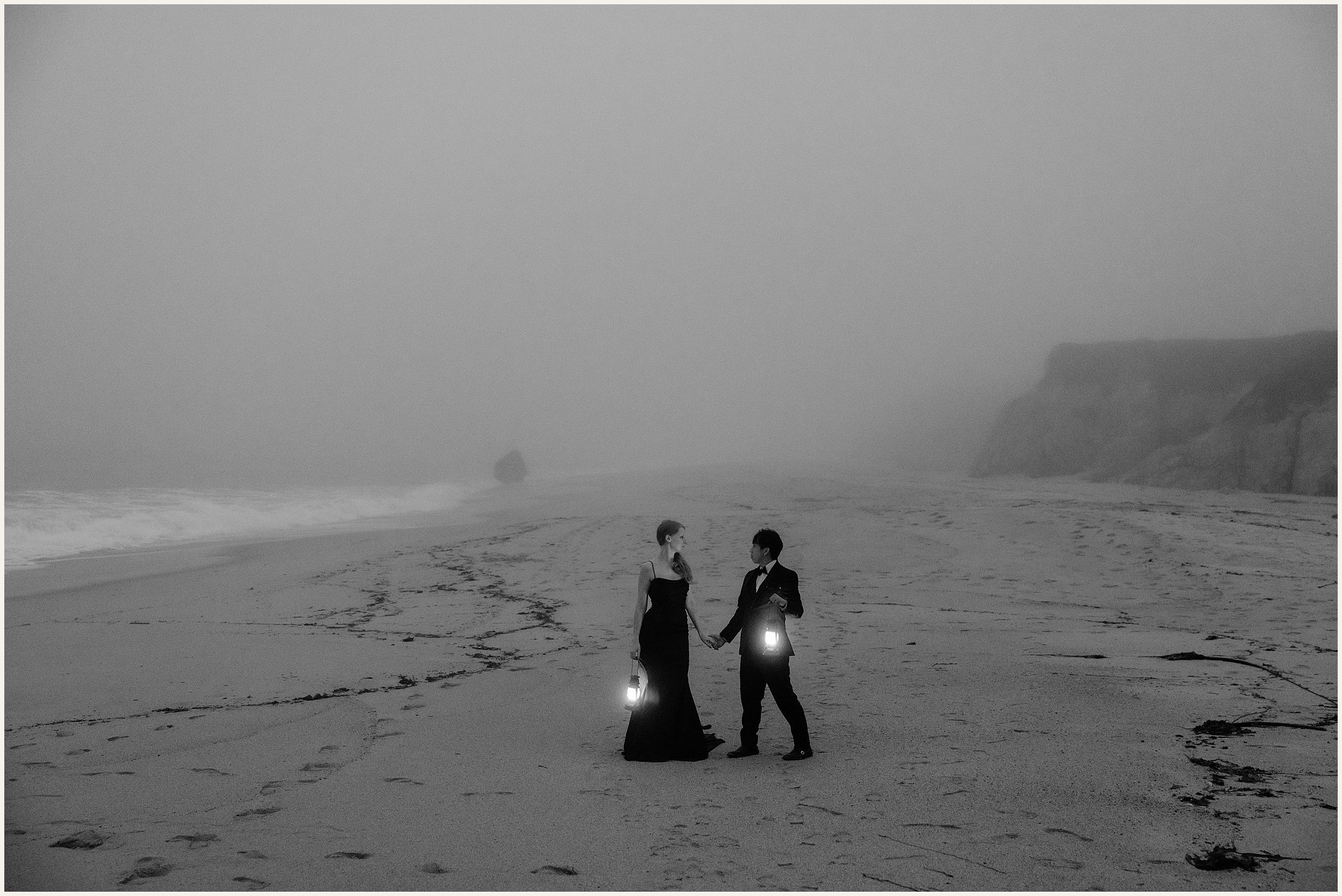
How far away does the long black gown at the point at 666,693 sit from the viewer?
6590mm

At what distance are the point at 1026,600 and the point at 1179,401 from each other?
3221 centimetres

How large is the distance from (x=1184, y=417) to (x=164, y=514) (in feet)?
134

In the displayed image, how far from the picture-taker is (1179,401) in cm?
3991

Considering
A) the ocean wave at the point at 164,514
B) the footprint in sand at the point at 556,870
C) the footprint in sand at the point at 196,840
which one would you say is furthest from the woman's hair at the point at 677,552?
the ocean wave at the point at 164,514

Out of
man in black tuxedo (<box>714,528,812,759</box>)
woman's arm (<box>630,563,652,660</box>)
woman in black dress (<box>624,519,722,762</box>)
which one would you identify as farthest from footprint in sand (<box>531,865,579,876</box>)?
man in black tuxedo (<box>714,528,812,759</box>)

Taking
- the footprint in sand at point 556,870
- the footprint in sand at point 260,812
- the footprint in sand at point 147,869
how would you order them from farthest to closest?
the footprint in sand at point 260,812 < the footprint in sand at point 556,870 < the footprint in sand at point 147,869

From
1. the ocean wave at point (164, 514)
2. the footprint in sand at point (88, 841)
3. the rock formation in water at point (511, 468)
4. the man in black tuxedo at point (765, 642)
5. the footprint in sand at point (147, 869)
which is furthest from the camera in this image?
the rock formation in water at point (511, 468)

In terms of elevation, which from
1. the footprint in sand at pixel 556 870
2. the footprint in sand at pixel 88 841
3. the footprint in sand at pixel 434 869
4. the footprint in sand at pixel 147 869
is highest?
the footprint in sand at pixel 88 841

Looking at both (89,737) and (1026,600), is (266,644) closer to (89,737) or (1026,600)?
(89,737)

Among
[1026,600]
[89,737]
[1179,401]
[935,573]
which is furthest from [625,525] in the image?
[1179,401]

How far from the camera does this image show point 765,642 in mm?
6656

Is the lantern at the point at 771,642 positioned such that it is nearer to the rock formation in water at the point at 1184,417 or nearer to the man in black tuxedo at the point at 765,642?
the man in black tuxedo at the point at 765,642

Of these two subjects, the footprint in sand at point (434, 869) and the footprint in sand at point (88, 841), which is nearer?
the footprint in sand at point (434, 869)

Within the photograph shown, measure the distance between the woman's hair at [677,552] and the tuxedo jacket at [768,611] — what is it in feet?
1.56
